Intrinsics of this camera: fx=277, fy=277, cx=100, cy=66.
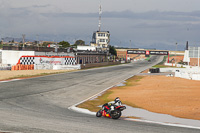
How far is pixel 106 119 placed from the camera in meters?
13.0

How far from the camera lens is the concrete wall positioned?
5803 cm

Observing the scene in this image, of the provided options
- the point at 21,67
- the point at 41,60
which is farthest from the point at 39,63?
the point at 21,67

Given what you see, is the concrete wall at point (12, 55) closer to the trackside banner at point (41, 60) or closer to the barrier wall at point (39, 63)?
the trackside banner at point (41, 60)

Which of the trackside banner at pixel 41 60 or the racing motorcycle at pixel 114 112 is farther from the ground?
the trackside banner at pixel 41 60

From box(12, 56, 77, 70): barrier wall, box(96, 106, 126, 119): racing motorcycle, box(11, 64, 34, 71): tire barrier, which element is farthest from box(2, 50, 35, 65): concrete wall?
box(96, 106, 126, 119): racing motorcycle

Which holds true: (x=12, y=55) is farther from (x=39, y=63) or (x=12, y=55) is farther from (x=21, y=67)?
(x=21, y=67)

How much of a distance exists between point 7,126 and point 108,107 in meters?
4.93

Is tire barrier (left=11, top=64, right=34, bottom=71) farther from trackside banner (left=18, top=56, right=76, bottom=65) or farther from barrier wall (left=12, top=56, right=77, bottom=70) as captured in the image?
trackside banner (left=18, top=56, right=76, bottom=65)

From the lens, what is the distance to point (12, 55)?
58.5 meters

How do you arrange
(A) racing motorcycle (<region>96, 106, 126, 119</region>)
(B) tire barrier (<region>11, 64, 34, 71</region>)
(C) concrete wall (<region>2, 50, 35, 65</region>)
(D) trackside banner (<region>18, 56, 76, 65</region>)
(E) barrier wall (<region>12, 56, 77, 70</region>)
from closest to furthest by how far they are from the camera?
(A) racing motorcycle (<region>96, 106, 126, 119</region>) < (B) tire barrier (<region>11, 64, 34, 71</region>) < (E) barrier wall (<region>12, 56, 77, 70</region>) < (D) trackside banner (<region>18, 56, 76, 65</region>) < (C) concrete wall (<region>2, 50, 35, 65</region>)

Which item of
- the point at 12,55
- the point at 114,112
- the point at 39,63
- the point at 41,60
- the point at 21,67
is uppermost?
the point at 12,55

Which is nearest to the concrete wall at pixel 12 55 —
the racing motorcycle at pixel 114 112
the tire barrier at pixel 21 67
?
the tire barrier at pixel 21 67

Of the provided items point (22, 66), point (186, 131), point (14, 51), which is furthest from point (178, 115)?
point (14, 51)

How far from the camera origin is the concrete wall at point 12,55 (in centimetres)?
5803
